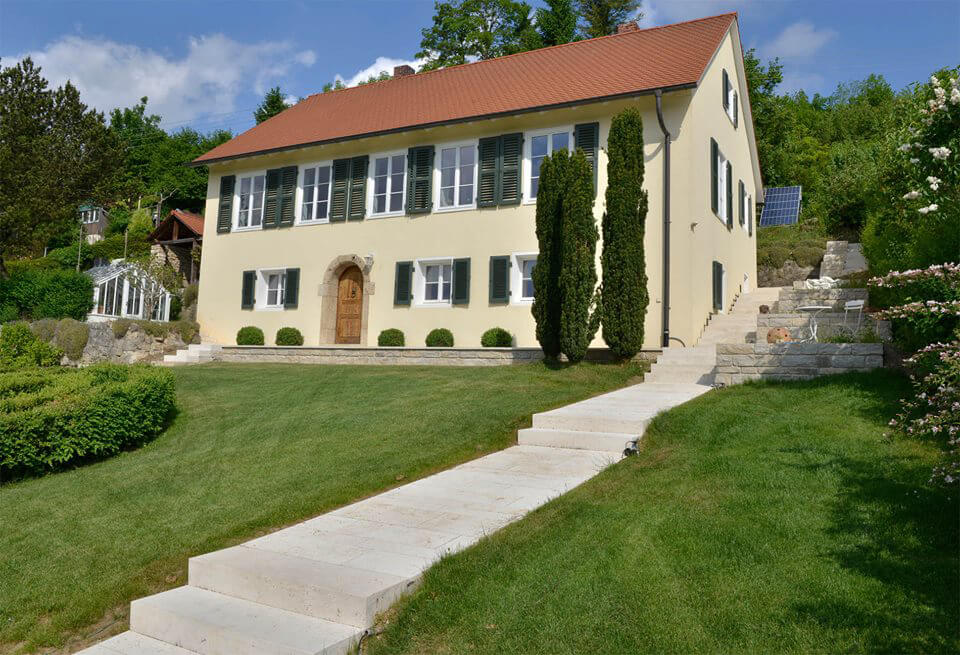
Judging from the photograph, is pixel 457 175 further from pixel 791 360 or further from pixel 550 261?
pixel 791 360

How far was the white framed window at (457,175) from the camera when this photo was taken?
677 inches

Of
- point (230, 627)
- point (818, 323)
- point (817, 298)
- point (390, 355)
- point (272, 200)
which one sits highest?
point (272, 200)

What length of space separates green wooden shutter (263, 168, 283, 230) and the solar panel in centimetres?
1923

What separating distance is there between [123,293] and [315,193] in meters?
7.22

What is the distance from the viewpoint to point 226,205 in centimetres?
2112

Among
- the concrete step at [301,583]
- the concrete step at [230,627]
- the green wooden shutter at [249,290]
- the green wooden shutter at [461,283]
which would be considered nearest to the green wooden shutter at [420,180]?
the green wooden shutter at [461,283]

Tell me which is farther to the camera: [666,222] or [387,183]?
[387,183]

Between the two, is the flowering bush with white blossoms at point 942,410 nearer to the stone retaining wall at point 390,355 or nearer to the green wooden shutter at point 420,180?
the stone retaining wall at point 390,355

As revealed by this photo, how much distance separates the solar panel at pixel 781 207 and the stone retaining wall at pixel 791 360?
19258mm

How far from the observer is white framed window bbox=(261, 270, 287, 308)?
2008 centimetres

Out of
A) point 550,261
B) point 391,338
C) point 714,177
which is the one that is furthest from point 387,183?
point 714,177

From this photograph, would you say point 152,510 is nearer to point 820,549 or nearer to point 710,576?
point 710,576

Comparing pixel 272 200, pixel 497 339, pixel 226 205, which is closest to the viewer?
pixel 497 339

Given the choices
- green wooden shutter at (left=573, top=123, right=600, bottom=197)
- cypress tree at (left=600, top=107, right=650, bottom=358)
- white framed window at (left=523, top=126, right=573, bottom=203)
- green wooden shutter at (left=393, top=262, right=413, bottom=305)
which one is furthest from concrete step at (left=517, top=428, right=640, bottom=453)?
green wooden shutter at (left=393, top=262, right=413, bottom=305)
